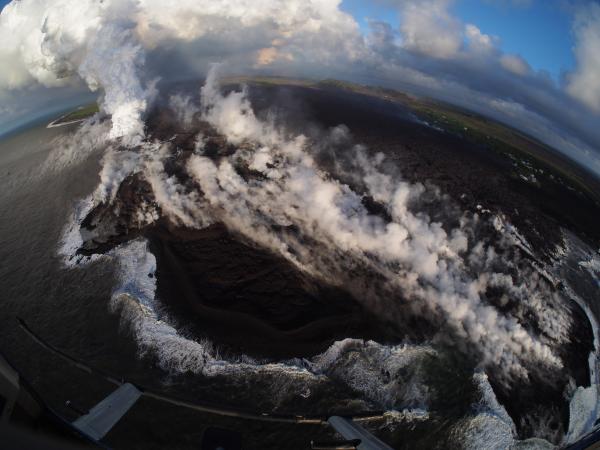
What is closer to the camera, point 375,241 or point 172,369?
point 172,369

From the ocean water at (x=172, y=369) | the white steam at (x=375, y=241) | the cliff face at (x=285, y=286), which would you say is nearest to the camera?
the ocean water at (x=172, y=369)

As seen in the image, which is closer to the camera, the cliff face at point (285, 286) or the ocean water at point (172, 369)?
the ocean water at point (172, 369)

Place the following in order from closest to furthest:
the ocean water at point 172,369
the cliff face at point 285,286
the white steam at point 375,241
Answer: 1. the ocean water at point 172,369
2. the cliff face at point 285,286
3. the white steam at point 375,241

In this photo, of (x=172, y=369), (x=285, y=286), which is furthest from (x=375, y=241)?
(x=172, y=369)

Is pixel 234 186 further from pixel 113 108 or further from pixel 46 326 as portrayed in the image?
pixel 113 108

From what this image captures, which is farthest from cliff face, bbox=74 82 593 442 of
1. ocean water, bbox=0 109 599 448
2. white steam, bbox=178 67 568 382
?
ocean water, bbox=0 109 599 448

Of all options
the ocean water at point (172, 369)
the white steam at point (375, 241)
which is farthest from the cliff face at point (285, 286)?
the ocean water at point (172, 369)

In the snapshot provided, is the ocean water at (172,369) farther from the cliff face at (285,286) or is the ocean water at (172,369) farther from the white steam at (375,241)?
the white steam at (375,241)

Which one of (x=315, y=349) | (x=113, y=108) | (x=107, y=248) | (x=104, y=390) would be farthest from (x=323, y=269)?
(x=113, y=108)

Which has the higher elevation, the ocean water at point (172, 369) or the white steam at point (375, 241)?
the white steam at point (375, 241)

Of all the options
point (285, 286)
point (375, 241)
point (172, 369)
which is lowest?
point (172, 369)

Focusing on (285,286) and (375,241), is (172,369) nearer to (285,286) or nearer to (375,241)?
(285,286)
